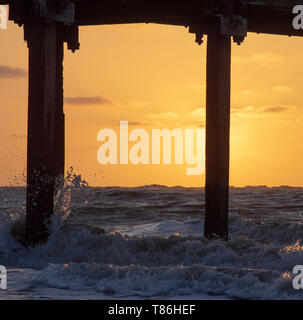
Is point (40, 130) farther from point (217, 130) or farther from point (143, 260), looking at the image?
point (217, 130)

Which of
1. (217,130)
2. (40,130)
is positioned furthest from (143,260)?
(40,130)

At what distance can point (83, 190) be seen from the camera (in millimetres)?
12859

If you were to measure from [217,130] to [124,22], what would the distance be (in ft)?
9.45

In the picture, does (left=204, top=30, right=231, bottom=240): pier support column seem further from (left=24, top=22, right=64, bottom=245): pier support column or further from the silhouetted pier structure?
(left=24, top=22, right=64, bottom=245): pier support column

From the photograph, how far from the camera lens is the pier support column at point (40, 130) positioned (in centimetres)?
1083

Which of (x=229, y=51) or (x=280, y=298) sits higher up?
(x=229, y=51)

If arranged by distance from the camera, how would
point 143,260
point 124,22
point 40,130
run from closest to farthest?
1. point 40,130
2. point 143,260
3. point 124,22

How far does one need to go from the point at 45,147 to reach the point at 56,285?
292 centimetres

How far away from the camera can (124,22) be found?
495 inches

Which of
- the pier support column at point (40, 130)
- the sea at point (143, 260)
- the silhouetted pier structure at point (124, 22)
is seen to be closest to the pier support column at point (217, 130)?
the silhouetted pier structure at point (124, 22)

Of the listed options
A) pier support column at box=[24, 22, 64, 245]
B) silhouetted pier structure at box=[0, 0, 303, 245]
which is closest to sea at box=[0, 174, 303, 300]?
pier support column at box=[24, 22, 64, 245]
